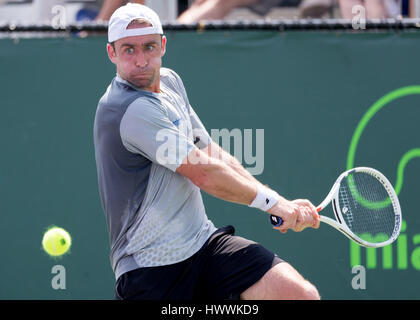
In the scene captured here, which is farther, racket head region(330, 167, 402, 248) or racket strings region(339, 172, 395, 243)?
racket strings region(339, 172, 395, 243)

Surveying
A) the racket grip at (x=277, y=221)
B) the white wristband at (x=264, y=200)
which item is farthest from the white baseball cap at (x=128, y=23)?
the racket grip at (x=277, y=221)

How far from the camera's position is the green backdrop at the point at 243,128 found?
4.23 metres

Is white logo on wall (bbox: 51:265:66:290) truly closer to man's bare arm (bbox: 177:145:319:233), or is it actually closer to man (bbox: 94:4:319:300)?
man (bbox: 94:4:319:300)

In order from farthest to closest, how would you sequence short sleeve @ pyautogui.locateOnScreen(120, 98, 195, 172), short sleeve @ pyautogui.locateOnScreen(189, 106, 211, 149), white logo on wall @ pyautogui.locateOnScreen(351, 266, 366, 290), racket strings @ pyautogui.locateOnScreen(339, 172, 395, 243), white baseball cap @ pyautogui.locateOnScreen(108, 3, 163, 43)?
1. white logo on wall @ pyautogui.locateOnScreen(351, 266, 366, 290)
2. racket strings @ pyautogui.locateOnScreen(339, 172, 395, 243)
3. short sleeve @ pyautogui.locateOnScreen(189, 106, 211, 149)
4. white baseball cap @ pyautogui.locateOnScreen(108, 3, 163, 43)
5. short sleeve @ pyautogui.locateOnScreen(120, 98, 195, 172)

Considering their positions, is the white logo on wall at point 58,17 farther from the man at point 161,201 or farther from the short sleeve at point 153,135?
the short sleeve at point 153,135

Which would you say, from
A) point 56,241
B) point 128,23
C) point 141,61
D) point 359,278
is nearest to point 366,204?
point 359,278

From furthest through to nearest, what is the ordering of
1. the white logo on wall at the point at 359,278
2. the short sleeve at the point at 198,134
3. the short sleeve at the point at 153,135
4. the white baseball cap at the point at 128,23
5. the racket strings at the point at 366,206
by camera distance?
the white logo on wall at the point at 359,278 → the racket strings at the point at 366,206 → the short sleeve at the point at 198,134 → the white baseball cap at the point at 128,23 → the short sleeve at the point at 153,135

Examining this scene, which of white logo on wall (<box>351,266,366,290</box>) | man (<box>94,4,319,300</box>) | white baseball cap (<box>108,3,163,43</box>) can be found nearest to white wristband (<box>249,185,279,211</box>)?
man (<box>94,4,319,300</box>)

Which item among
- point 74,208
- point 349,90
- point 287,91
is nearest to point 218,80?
point 287,91

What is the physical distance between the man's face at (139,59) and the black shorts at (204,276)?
28.6 inches

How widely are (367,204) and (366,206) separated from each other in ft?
0.07

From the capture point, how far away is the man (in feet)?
9.52

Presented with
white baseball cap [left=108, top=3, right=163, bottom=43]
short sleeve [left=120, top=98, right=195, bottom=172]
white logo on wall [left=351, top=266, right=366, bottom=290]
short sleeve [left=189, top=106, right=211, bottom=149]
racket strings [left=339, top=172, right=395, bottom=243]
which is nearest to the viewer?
short sleeve [left=120, top=98, right=195, bottom=172]
